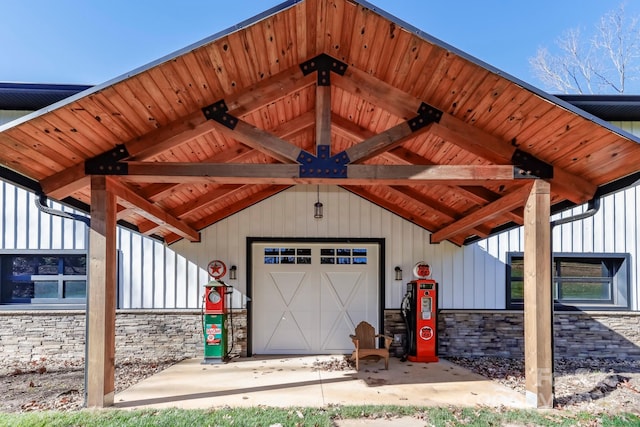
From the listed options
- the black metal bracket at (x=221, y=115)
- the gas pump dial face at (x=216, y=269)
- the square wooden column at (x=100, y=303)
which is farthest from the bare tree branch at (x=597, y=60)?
the square wooden column at (x=100, y=303)

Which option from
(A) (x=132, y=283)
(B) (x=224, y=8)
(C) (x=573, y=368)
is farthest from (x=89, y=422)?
(B) (x=224, y=8)

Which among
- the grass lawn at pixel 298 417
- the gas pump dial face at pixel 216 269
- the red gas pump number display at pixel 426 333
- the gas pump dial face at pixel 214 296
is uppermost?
the gas pump dial face at pixel 216 269

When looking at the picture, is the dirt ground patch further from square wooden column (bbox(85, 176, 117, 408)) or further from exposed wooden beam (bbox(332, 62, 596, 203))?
exposed wooden beam (bbox(332, 62, 596, 203))

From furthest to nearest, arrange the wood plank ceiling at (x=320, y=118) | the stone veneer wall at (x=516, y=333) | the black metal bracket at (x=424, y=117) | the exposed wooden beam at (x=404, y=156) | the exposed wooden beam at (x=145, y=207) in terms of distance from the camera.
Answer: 1. the stone veneer wall at (x=516, y=333)
2. the exposed wooden beam at (x=404, y=156)
3. the exposed wooden beam at (x=145, y=207)
4. the black metal bracket at (x=424, y=117)
5. the wood plank ceiling at (x=320, y=118)

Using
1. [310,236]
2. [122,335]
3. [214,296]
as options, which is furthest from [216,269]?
[122,335]

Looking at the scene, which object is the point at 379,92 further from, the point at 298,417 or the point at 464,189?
the point at 298,417

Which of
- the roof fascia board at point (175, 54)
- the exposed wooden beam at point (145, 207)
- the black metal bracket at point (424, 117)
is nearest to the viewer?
the roof fascia board at point (175, 54)

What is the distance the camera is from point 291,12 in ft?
12.6

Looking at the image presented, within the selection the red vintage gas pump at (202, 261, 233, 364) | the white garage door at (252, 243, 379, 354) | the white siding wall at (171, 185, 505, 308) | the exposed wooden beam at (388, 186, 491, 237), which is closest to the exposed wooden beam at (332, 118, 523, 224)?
the exposed wooden beam at (388, 186, 491, 237)

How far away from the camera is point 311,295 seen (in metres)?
Result: 8.09

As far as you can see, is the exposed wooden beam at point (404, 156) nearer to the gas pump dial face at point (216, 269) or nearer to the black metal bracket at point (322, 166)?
the black metal bracket at point (322, 166)

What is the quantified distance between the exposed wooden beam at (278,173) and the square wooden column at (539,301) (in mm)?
767

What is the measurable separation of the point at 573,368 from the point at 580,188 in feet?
12.2

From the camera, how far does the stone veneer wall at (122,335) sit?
7.60m
